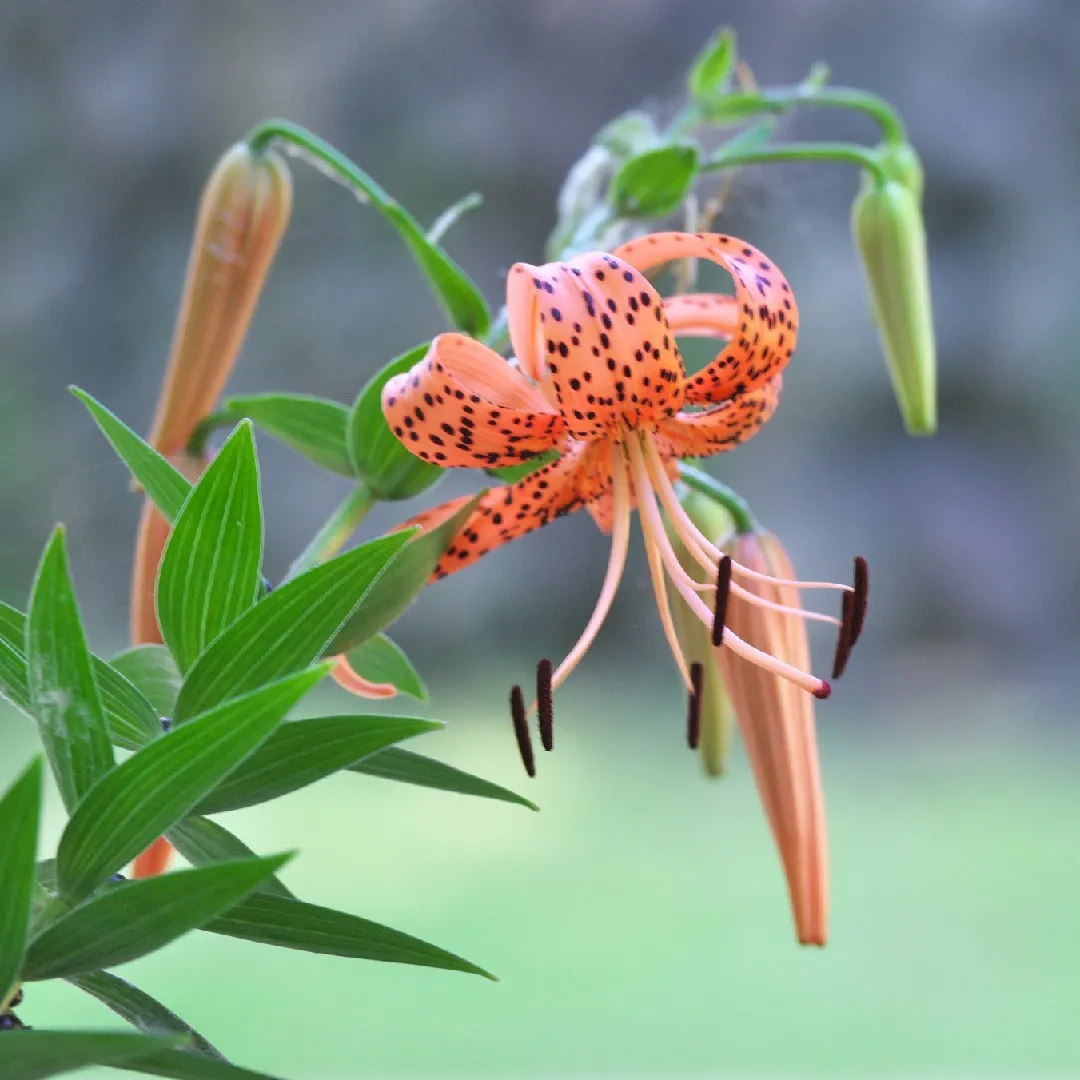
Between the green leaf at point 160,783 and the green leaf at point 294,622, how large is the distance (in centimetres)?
3

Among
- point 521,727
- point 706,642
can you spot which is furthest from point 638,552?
point 521,727

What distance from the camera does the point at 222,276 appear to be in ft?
1.76

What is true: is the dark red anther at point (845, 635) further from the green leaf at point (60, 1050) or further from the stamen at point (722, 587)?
the green leaf at point (60, 1050)

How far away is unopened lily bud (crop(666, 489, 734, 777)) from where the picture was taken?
483 millimetres

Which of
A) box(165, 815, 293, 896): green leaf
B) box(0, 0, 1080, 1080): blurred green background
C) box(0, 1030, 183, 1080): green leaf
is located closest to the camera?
box(0, 1030, 183, 1080): green leaf

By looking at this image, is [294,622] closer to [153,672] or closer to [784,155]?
[153,672]

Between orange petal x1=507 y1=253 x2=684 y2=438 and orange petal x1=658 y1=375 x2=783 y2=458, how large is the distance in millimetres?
42

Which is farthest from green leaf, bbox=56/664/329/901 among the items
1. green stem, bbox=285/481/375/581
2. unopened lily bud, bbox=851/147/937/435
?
unopened lily bud, bbox=851/147/937/435

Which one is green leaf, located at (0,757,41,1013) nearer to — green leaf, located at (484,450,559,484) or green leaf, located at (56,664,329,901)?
green leaf, located at (56,664,329,901)

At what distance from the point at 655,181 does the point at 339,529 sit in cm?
18

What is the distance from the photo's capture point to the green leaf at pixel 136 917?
0.27m

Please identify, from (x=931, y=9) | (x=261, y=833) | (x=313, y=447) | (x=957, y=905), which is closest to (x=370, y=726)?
(x=313, y=447)

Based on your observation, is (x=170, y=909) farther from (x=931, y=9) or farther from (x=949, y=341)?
(x=931, y=9)

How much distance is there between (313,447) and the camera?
18.1 inches
